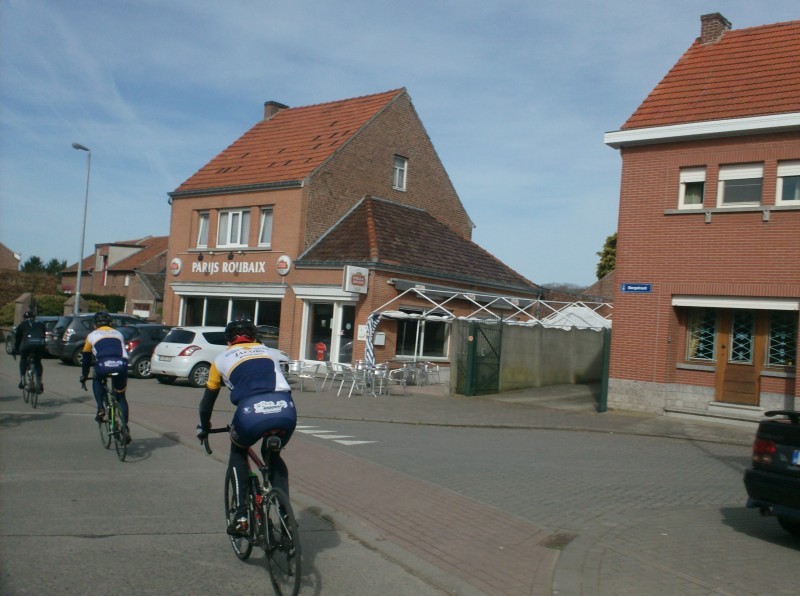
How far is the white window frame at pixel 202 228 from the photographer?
99.8 feet

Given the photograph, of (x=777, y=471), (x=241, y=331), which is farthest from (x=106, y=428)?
(x=777, y=471)

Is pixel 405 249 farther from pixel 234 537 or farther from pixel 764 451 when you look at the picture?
pixel 234 537

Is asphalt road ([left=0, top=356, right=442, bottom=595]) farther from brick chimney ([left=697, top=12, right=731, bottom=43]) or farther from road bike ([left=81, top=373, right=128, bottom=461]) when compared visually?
brick chimney ([left=697, top=12, right=731, bottom=43])

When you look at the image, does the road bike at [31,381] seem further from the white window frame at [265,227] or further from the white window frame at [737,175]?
the white window frame at [737,175]

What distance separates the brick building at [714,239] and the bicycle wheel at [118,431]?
1144 centimetres

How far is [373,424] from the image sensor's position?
50.5ft

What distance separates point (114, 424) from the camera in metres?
10.1

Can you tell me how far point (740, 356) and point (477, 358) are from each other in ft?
21.9

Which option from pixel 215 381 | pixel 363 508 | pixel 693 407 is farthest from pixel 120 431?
pixel 693 407

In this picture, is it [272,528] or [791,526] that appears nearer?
[272,528]

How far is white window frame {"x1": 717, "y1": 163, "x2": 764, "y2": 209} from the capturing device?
648 inches

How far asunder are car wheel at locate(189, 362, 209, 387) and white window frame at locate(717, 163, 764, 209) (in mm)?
13019

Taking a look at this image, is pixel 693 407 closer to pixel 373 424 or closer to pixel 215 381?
pixel 373 424

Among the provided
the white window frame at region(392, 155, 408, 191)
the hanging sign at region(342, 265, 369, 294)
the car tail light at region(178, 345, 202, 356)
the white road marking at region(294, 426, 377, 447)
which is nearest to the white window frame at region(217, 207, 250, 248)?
the white window frame at region(392, 155, 408, 191)
